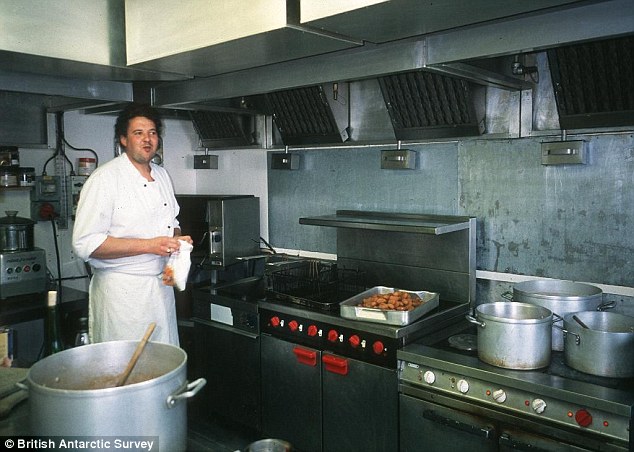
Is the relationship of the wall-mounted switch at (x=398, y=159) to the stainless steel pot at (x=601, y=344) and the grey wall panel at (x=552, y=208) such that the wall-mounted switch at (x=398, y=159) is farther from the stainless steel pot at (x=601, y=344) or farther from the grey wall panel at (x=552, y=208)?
the stainless steel pot at (x=601, y=344)

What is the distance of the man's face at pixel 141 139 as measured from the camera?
2.63 m

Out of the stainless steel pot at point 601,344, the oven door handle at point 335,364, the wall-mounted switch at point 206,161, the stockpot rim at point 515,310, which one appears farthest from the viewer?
the wall-mounted switch at point 206,161

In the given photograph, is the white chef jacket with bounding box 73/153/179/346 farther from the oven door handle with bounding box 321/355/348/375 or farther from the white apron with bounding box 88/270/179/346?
the oven door handle with bounding box 321/355/348/375

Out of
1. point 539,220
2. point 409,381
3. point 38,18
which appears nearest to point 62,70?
point 38,18

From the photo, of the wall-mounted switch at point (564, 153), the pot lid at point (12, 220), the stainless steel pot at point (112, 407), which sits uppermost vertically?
the wall-mounted switch at point (564, 153)

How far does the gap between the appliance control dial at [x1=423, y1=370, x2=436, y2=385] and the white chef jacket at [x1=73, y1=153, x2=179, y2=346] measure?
122cm

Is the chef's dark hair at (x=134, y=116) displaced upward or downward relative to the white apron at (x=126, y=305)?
upward

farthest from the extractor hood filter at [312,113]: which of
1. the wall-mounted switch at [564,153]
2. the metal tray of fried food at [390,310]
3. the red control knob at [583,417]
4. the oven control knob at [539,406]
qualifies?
the red control knob at [583,417]

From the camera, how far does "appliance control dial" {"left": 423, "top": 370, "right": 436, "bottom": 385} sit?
8.16ft

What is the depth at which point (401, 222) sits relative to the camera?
3.09 metres

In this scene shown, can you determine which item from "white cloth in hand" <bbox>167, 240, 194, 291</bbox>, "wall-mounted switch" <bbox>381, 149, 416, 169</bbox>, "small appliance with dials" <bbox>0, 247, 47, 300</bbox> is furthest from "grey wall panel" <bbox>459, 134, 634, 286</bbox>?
"small appliance with dials" <bbox>0, 247, 47, 300</bbox>

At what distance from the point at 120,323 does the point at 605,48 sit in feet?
8.06

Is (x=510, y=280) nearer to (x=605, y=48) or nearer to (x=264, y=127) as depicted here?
(x=605, y=48)

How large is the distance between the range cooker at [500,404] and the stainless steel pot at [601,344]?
0.04 m
